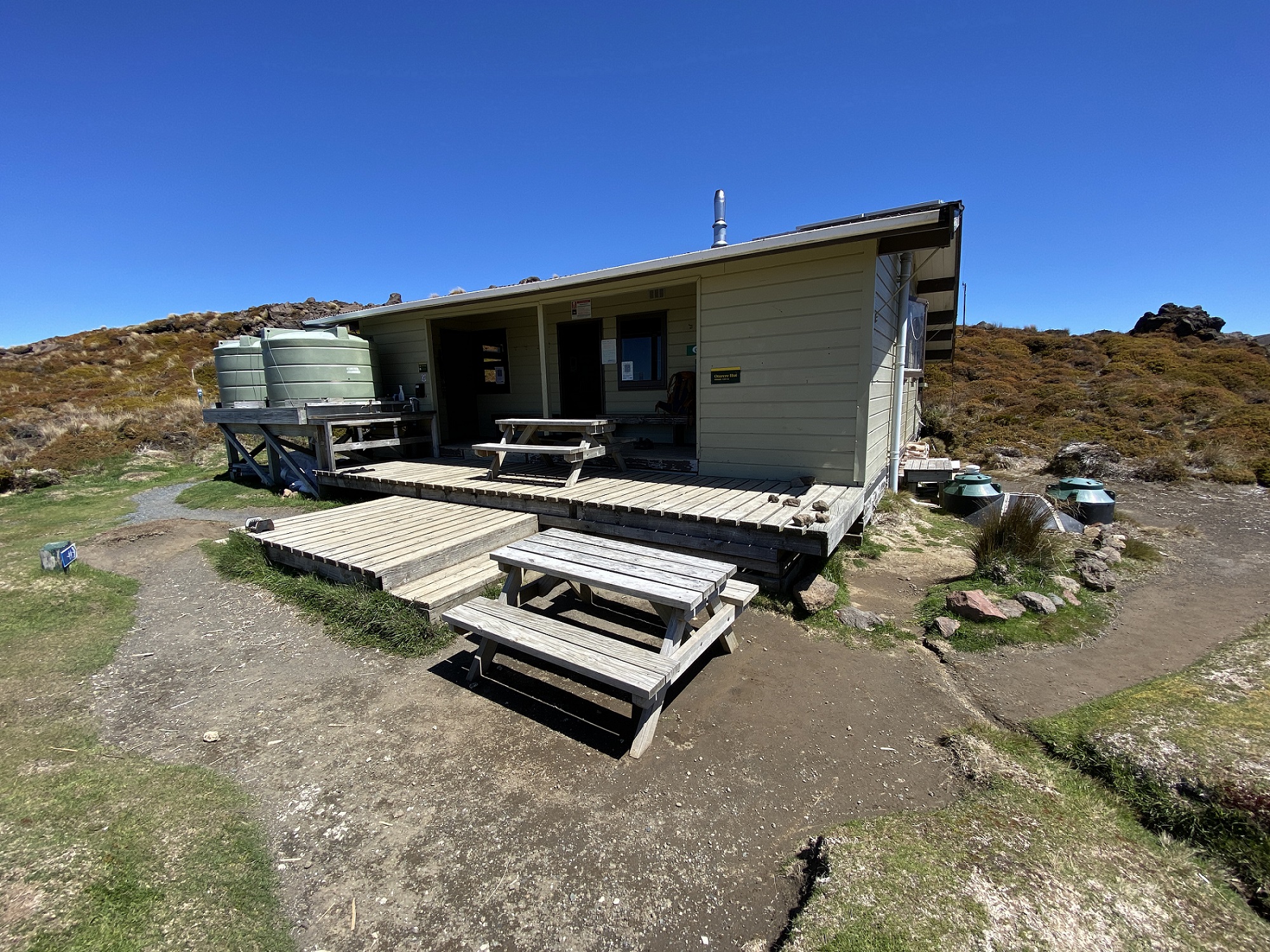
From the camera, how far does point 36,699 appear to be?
3.03 meters

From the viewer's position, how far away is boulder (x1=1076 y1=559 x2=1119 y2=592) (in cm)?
486

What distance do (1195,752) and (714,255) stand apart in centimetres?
500

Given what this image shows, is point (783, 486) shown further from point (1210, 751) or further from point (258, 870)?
point (258, 870)

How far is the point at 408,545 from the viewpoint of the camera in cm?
479

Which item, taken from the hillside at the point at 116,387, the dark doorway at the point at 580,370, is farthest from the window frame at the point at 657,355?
→ the hillside at the point at 116,387

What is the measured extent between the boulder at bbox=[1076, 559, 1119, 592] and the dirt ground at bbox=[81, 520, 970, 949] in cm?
245

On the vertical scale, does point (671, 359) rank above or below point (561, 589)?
above

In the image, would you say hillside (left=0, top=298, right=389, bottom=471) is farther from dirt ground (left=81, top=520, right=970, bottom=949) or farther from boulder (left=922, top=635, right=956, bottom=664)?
boulder (left=922, top=635, right=956, bottom=664)

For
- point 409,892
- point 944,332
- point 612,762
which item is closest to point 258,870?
point 409,892

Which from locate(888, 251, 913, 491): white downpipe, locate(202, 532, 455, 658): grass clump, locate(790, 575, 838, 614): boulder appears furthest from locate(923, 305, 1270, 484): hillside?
locate(202, 532, 455, 658): grass clump

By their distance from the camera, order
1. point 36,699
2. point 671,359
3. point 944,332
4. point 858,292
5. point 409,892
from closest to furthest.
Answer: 1. point 409,892
2. point 36,699
3. point 858,292
4. point 671,359
5. point 944,332

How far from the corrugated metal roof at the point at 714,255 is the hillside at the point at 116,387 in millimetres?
8170

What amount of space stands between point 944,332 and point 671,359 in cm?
988

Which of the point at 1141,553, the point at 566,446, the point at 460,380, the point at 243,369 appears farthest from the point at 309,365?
the point at 1141,553
